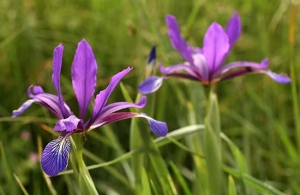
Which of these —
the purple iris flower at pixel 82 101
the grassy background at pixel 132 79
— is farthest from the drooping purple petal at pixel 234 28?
the purple iris flower at pixel 82 101

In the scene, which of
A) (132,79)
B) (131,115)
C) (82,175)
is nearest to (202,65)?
(131,115)

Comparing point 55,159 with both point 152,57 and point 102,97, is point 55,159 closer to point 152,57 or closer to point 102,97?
point 102,97

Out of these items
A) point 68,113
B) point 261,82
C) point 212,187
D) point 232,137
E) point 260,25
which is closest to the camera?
point 68,113

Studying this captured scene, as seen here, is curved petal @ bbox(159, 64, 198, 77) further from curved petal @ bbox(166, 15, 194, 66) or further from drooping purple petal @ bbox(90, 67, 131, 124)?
drooping purple petal @ bbox(90, 67, 131, 124)

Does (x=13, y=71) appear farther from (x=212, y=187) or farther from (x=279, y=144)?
(x=212, y=187)

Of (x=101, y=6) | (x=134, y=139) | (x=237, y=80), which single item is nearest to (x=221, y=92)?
(x=237, y=80)

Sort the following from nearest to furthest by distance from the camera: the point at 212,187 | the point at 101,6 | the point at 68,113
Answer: the point at 68,113 < the point at 212,187 < the point at 101,6
